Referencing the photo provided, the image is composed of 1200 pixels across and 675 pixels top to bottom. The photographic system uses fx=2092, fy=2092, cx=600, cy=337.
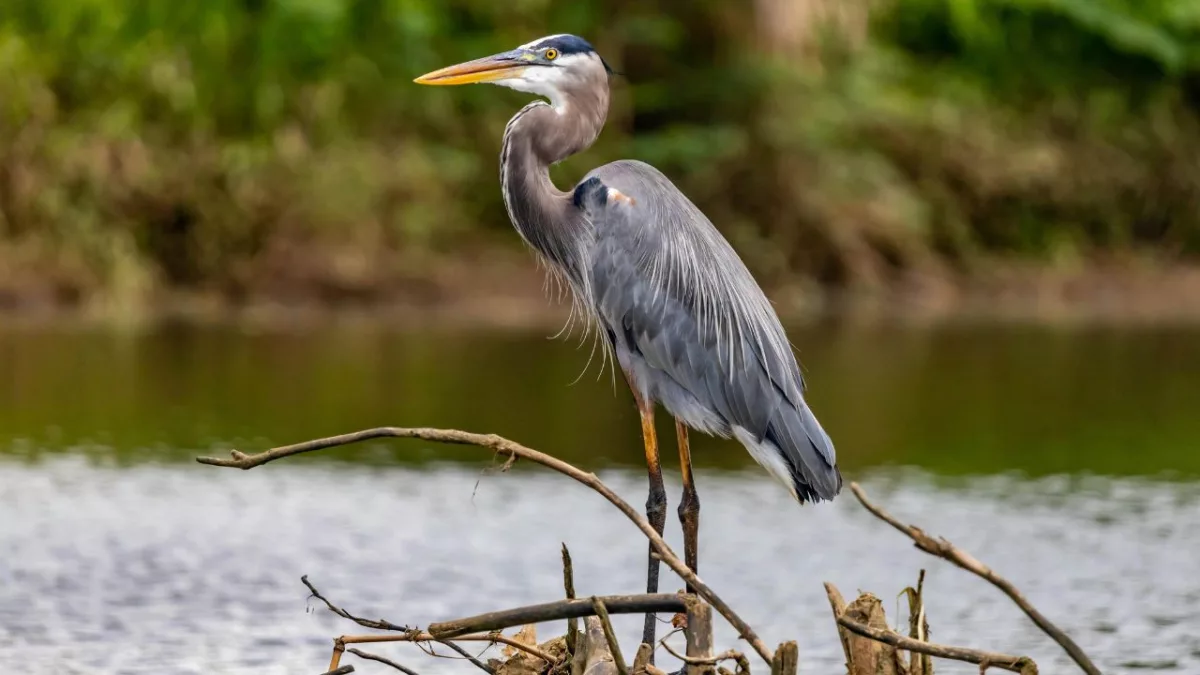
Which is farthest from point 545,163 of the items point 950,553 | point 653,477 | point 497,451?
point 950,553

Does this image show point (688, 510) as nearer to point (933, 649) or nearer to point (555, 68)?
point (555, 68)

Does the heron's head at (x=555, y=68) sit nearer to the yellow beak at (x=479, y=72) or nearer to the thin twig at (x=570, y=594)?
the yellow beak at (x=479, y=72)

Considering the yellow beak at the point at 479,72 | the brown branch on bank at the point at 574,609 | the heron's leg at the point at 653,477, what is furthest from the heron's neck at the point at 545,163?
the brown branch on bank at the point at 574,609

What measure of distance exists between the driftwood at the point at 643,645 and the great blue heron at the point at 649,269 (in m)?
1.12

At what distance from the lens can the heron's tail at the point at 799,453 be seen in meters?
6.84

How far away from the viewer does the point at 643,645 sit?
5.59 m

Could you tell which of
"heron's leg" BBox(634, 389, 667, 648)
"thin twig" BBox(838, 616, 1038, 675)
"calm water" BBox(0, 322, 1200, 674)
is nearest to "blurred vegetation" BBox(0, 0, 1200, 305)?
"calm water" BBox(0, 322, 1200, 674)

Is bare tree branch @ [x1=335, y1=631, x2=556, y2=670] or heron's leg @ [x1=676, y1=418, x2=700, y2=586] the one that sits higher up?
heron's leg @ [x1=676, y1=418, x2=700, y2=586]

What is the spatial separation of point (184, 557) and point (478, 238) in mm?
14916

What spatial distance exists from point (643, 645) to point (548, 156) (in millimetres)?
2112

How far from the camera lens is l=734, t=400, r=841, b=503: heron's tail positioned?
269 inches

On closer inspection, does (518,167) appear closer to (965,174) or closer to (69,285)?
(69,285)

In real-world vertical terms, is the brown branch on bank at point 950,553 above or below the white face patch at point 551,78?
below

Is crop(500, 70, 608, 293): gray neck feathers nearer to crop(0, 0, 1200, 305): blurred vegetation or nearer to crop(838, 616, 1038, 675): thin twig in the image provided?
crop(838, 616, 1038, 675): thin twig
